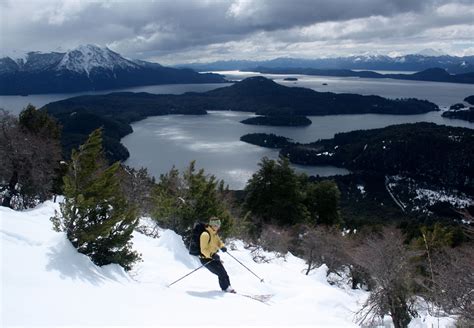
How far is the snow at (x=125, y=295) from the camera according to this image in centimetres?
570

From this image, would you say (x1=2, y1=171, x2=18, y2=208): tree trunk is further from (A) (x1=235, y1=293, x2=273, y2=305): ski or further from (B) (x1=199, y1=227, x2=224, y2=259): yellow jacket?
(A) (x1=235, y1=293, x2=273, y2=305): ski

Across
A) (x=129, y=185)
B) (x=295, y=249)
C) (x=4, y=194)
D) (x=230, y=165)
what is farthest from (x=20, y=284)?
(x=230, y=165)

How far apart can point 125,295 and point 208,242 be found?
264cm

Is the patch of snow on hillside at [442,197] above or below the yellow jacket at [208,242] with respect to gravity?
below

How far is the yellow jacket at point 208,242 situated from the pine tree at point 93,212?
5.65 feet

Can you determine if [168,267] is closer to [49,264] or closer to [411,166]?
[49,264]

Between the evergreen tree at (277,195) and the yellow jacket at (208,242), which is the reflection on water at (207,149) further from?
the yellow jacket at (208,242)

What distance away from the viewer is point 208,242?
9.46 metres

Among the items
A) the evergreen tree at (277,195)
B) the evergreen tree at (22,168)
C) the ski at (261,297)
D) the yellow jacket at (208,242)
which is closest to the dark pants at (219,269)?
the yellow jacket at (208,242)

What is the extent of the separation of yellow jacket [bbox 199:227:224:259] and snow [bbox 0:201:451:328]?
0.91 meters

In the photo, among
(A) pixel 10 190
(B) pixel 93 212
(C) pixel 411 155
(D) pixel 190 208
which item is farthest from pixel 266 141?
(B) pixel 93 212

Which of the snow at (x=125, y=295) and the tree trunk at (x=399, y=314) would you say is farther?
the tree trunk at (x=399, y=314)

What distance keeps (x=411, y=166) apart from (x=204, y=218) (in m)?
139

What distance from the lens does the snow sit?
570 centimetres
